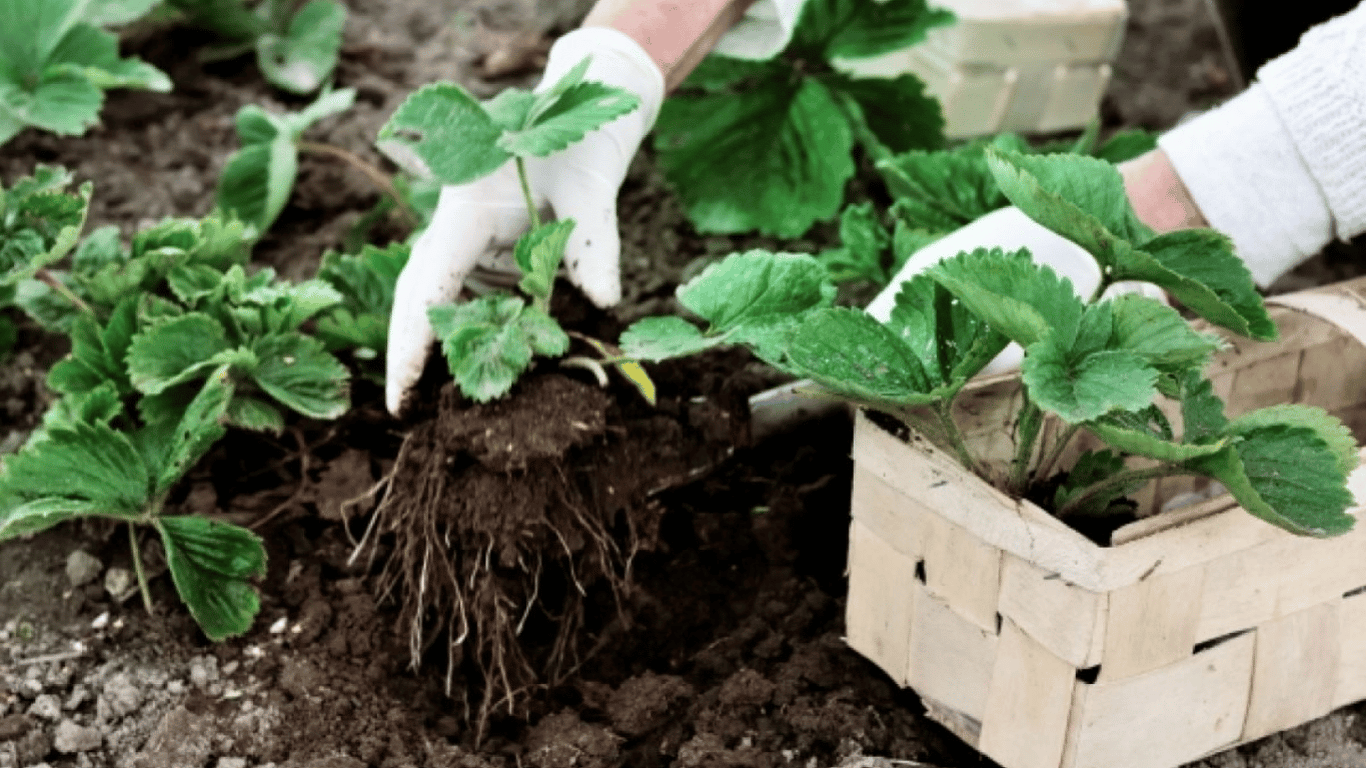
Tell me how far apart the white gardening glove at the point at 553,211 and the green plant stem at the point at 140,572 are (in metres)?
0.28

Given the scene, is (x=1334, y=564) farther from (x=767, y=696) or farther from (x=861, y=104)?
(x=861, y=104)

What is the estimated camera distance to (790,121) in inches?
72.7

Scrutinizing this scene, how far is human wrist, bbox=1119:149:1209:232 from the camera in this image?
1.46m

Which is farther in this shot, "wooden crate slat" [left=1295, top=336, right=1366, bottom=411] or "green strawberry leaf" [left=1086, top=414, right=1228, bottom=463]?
"wooden crate slat" [left=1295, top=336, right=1366, bottom=411]

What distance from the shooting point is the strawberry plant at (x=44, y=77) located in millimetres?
1718

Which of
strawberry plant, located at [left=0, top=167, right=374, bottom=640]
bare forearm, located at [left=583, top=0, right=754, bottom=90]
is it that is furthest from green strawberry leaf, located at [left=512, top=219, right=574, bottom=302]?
bare forearm, located at [left=583, top=0, right=754, bottom=90]

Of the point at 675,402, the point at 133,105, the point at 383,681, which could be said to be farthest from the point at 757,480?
the point at 133,105

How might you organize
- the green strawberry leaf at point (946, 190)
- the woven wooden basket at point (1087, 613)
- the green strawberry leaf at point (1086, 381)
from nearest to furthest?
the green strawberry leaf at point (1086, 381) < the woven wooden basket at point (1087, 613) < the green strawberry leaf at point (946, 190)

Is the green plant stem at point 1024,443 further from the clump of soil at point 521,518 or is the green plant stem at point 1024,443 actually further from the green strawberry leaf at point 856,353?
the clump of soil at point 521,518

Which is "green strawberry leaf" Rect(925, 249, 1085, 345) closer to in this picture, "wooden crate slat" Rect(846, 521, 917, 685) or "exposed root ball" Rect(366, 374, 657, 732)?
"wooden crate slat" Rect(846, 521, 917, 685)

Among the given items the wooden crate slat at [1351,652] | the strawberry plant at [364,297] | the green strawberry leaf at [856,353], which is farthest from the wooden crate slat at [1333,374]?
the strawberry plant at [364,297]

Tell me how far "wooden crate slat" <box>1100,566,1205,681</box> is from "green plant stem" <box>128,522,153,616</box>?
0.90m

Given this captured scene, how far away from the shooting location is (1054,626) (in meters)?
1.09

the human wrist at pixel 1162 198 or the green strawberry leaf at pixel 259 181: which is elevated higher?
the human wrist at pixel 1162 198
